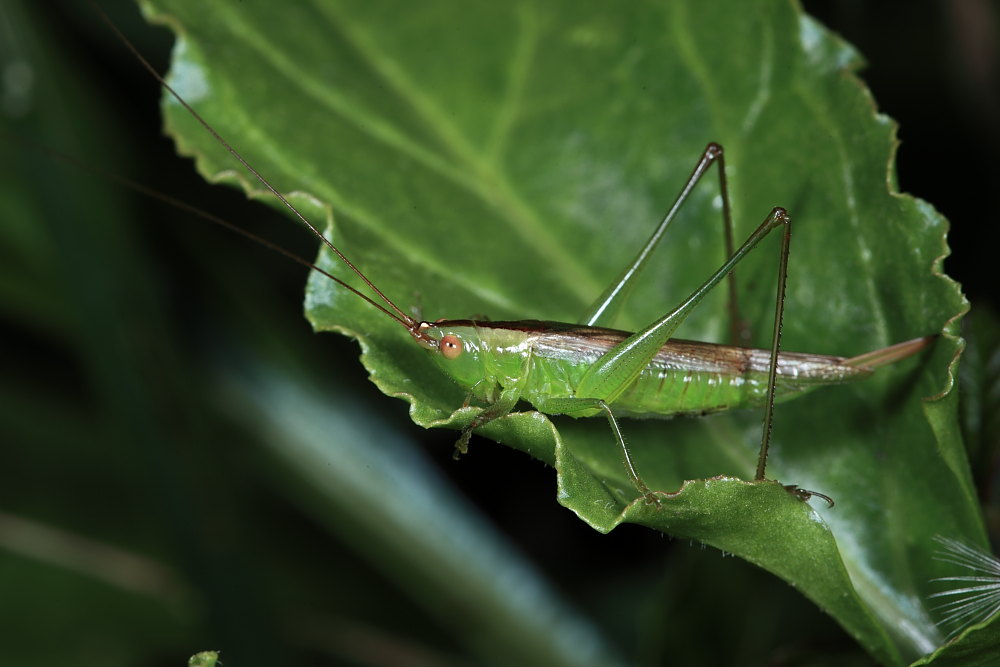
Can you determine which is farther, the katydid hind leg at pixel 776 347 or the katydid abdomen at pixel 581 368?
the katydid abdomen at pixel 581 368

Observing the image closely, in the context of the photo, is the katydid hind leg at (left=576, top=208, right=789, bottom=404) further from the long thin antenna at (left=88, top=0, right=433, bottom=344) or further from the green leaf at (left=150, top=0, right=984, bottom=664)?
the long thin antenna at (left=88, top=0, right=433, bottom=344)

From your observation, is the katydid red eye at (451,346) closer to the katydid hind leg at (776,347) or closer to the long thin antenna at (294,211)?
the long thin antenna at (294,211)

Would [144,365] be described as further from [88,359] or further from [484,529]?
[484,529]

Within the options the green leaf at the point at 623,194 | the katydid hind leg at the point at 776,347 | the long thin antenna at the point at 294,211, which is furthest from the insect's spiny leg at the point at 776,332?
the long thin antenna at the point at 294,211

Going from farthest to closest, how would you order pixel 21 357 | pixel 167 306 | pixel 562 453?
1. pixel 21 357
2. pixel 167 306
3. pixel 562 453

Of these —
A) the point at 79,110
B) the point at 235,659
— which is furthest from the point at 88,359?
the point at 235,659

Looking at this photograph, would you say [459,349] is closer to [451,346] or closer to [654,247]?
[451,346]

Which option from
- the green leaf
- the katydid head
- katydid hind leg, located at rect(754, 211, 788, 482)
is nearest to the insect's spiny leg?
katydid hind leg, located at rect(754, 211, 788, 482)
